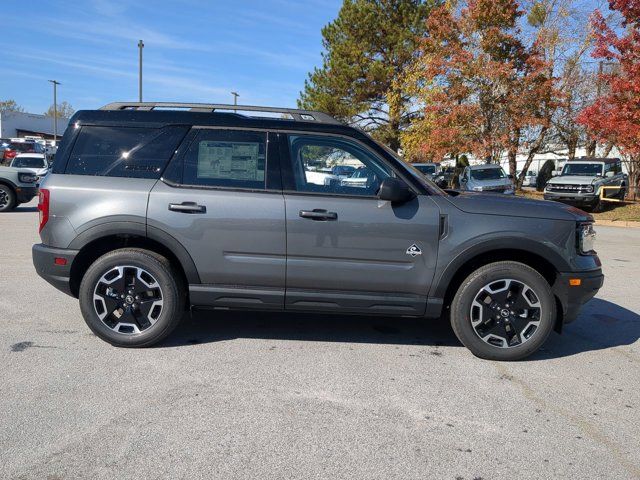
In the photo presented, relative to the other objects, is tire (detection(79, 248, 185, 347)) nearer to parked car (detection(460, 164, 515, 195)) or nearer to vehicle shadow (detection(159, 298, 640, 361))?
vehicle shadow (detection(159, 298, 640, 361))

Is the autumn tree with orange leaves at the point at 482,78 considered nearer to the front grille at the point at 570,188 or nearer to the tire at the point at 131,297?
the front grille at the point at 570,188

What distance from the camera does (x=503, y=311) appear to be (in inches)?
173

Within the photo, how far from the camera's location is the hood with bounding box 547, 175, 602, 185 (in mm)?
20734

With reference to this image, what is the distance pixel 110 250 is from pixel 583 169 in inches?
846

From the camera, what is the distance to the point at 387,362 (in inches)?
172

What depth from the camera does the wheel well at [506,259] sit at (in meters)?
4.49

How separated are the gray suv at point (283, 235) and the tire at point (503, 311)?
0.04ft

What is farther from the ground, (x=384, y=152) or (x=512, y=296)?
(x=384, y=152)

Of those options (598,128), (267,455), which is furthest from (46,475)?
(598,128)

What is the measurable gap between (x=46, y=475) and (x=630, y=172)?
30.7m

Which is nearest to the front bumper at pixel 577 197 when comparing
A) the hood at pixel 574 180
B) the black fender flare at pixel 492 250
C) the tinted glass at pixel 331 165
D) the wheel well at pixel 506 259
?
→ the hood at pixel 574 180

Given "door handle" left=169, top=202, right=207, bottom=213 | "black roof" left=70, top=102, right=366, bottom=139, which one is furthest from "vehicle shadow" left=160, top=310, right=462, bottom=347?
"black roof" left=70, top=102, right=366, bottom=139

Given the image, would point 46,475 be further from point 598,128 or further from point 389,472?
point 598,128

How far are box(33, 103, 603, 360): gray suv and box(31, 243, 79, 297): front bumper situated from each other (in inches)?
0.5
